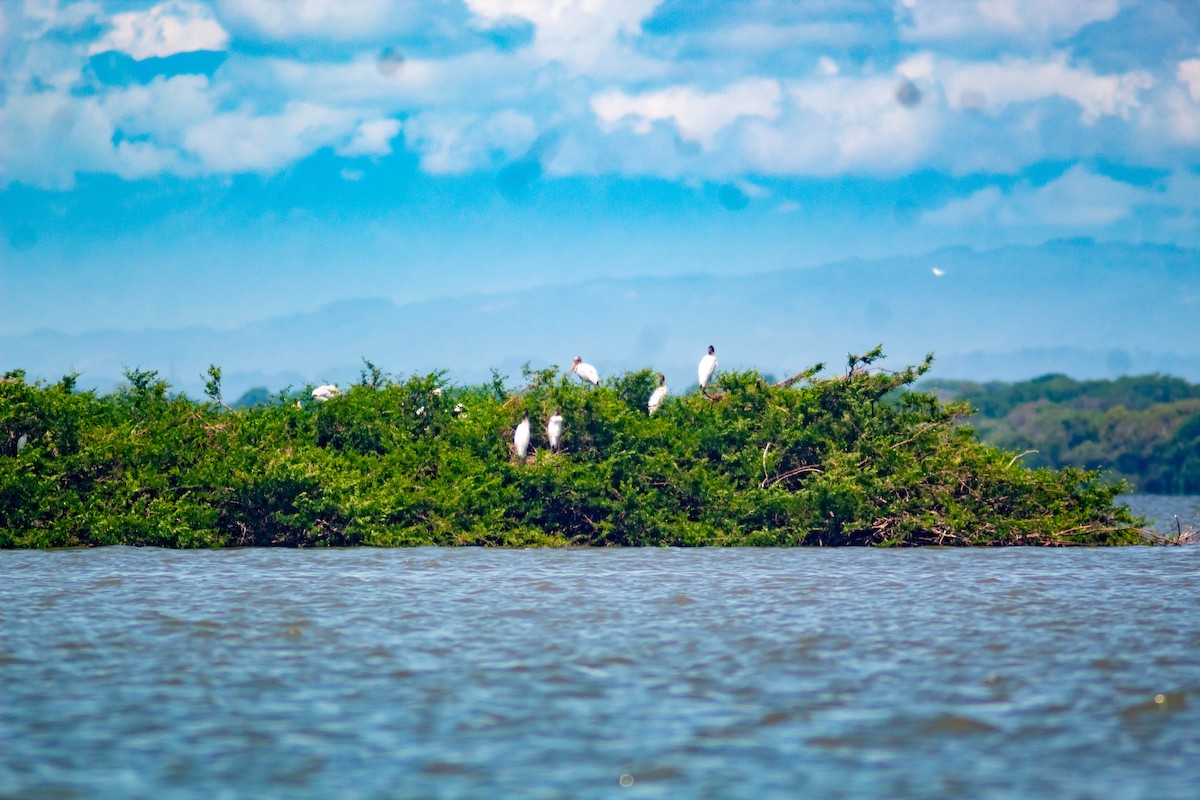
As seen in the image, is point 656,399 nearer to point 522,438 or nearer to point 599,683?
point 522,438

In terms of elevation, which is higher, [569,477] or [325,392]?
[325,392]

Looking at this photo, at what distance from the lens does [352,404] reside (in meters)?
22.9

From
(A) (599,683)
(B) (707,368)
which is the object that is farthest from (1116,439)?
(A) (599,683)

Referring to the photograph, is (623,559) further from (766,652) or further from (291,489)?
(766,652)

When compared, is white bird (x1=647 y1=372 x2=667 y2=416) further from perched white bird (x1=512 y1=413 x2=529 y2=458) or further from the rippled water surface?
the rippled water surface

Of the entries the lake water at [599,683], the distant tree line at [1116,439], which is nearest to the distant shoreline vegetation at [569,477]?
the lake water at [599,683]

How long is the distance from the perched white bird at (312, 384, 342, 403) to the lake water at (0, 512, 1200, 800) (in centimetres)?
489

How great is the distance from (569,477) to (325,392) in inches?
179

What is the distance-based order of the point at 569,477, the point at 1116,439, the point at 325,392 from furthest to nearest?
the point at 1116,439
the point at 325,392
the point at 569,477

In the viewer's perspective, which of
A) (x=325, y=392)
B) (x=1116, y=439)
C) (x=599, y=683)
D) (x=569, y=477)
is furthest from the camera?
(x=1116, y=439)

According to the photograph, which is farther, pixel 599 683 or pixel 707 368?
pixel 707 368

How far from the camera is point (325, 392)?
23.6 m

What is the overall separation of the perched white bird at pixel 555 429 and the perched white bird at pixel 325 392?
3627 millimetres

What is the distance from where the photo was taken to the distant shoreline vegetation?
70.5 feet
